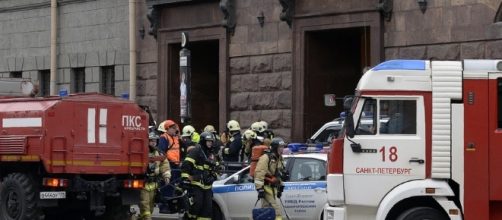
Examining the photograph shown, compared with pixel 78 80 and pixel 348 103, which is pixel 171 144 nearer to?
pixel 348 103

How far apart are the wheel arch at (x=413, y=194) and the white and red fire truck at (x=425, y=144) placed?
13 mm

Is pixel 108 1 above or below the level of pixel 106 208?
above

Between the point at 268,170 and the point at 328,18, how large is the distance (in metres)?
9.75

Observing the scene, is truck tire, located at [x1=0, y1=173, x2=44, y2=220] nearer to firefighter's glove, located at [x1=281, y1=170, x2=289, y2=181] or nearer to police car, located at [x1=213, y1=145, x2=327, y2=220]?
police car, located at [x1=213, y1=145, x2=327, y2=220]

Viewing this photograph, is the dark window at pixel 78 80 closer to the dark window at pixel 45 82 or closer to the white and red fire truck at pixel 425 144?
the dark window at pixel 45 82

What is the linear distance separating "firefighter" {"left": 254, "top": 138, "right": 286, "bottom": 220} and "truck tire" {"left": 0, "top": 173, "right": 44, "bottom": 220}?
350 centimetres

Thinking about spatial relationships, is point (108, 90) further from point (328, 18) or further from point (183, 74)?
point (328, 18)

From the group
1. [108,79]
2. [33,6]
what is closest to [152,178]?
[108,79]

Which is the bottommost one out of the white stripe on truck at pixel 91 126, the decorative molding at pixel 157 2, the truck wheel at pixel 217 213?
the truck wheel at pixel 217 213

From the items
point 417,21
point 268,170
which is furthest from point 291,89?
point 268,170

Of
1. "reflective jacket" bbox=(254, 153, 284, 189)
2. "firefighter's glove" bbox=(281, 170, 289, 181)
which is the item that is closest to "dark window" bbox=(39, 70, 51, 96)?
"firefighter's glove" bbox=(281, 170, 289, 181)

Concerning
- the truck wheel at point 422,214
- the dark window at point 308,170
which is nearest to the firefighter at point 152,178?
the dark window at point 308,170

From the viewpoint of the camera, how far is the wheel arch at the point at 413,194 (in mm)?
12922

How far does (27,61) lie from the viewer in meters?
32.7
